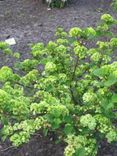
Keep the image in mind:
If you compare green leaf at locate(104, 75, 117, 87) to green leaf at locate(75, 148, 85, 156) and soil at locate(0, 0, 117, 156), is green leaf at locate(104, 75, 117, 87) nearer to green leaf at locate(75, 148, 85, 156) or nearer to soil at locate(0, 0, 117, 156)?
green leaf at locate(75, 148, 85, 156)

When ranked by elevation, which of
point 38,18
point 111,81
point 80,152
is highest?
point 111,81

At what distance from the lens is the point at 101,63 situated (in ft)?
10.4

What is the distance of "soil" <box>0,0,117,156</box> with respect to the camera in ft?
18.5

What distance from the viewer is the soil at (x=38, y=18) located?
565 cm

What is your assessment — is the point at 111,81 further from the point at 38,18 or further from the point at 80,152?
the point at 38,18

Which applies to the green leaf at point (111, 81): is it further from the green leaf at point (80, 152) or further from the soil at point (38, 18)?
the soil at point (38, 18)

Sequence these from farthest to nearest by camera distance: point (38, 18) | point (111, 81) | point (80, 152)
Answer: point (38, 18), point (80, 152), point (111, 81)

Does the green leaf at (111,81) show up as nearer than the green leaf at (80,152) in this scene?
Yes

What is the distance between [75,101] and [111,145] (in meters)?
0.59

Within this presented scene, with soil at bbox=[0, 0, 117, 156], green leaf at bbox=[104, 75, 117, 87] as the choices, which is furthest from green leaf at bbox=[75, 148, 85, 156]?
soil at bbox=[0, 0, 117, 156]

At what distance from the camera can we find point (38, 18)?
20.6 ft

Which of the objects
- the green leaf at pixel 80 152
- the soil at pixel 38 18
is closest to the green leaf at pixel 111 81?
the green leaf at pixel 80 152

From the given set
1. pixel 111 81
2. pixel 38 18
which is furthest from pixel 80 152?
pixel 38 18

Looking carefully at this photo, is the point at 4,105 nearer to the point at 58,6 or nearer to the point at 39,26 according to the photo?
the point at 39,26
